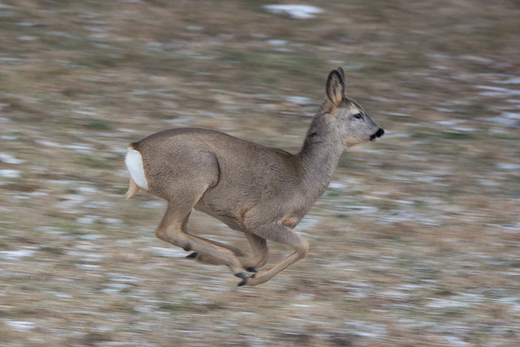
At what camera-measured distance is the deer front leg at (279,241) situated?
5.02 metres

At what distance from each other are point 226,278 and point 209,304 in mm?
606

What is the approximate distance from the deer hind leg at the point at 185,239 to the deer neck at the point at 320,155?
775mm

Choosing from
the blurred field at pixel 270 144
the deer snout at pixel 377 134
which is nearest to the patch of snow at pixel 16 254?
the blurred field at pixel 270 144

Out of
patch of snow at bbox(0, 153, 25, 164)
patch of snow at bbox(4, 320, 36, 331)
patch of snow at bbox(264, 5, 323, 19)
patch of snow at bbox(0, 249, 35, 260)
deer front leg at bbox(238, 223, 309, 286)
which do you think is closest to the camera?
patch of snow at bbox(4, 320, 36, 331)

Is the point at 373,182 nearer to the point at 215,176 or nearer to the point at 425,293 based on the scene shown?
the point at 425,293

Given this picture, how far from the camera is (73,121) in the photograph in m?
9.02

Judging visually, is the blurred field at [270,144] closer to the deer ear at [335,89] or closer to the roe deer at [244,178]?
the roe deer at [244,178]

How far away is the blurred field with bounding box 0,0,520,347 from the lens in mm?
5035

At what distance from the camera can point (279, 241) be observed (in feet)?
16.6

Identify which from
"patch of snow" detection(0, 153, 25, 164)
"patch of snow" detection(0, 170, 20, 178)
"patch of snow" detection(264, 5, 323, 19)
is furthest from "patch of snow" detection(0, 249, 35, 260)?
"patch of snow" detection(264, 5, 323, 19)

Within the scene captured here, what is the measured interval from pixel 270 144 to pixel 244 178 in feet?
13.2

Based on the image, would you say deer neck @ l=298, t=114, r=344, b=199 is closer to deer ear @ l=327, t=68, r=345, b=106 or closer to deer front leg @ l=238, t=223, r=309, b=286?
deer ear @ l=327, t=68, r=345, b=106

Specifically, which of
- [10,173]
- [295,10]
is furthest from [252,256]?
[295,10]

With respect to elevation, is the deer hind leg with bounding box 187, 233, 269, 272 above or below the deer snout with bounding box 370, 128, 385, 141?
below
